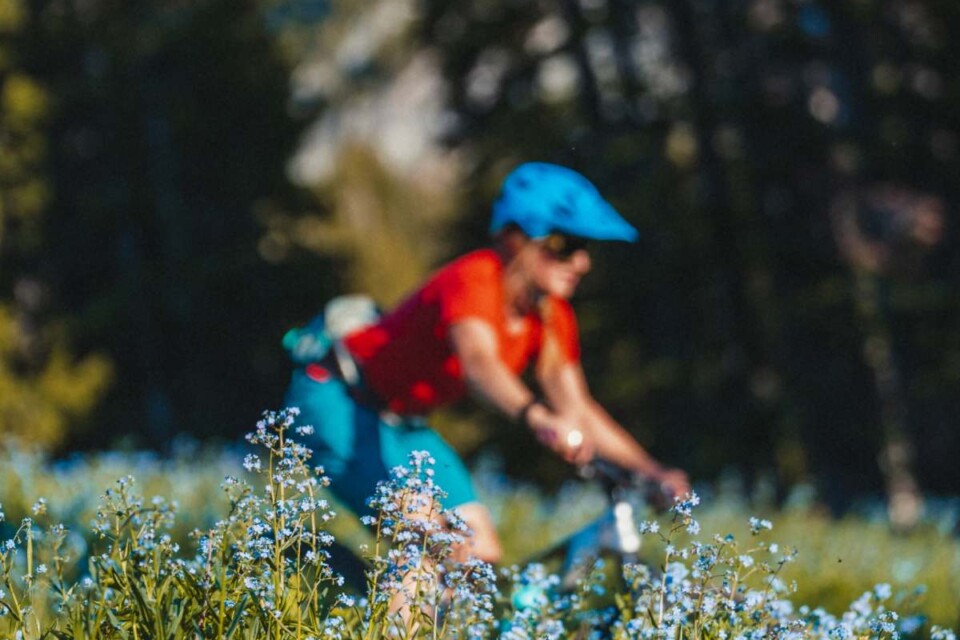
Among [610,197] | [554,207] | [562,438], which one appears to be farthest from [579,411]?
[610,197]

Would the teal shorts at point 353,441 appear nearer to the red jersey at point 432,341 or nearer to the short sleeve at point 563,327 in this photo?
the red jersey at point 432,341

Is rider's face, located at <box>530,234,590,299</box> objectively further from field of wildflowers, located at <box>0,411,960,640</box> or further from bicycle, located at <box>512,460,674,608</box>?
field of wildflowers, located at <box>0,411,960,640</box>

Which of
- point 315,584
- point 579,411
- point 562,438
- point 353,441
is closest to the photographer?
point 315,584

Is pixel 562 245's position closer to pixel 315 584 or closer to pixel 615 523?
pixel 615 523

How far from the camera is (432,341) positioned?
3684 mm

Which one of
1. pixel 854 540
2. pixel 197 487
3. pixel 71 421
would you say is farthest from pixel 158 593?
pixel 71 421

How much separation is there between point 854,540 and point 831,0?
7.37m

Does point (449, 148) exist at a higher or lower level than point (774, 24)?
lower

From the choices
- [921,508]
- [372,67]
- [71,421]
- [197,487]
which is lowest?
[197,487]

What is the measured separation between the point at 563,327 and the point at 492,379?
1.78ft

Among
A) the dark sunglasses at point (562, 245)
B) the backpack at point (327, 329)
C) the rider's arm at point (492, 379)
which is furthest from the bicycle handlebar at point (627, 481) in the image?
the backpack at point (327, 329)

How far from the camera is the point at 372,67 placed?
3966 cm

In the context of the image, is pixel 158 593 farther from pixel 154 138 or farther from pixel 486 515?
pixel 154 138

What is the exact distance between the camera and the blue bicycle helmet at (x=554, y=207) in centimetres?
343
